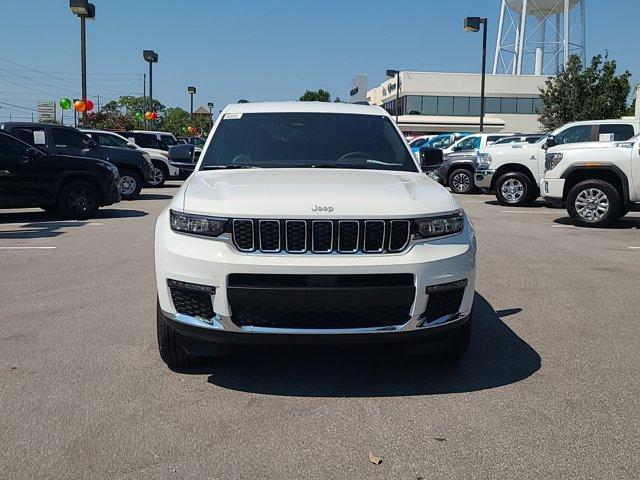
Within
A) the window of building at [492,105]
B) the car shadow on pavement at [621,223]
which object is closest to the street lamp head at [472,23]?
the car shadow on pavement at [621,223]

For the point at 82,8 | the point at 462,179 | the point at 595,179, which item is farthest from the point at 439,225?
the point at 82,8

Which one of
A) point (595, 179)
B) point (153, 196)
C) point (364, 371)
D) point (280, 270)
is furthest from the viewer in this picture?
point (153, 196)

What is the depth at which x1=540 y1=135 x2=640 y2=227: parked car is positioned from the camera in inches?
463

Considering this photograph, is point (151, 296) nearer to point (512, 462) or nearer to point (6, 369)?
point (6, 369)

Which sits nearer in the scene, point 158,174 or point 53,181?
point 53,181

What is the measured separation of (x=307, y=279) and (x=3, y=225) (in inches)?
392

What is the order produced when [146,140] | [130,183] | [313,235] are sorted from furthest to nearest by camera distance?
1. [146,140]
2. [130,183]
3. [313,235]

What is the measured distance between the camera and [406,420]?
12.4ft

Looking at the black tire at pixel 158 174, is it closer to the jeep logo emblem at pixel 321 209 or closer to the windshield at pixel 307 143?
the windshield at pixel 307 143

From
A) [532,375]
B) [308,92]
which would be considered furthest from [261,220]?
[308,92]

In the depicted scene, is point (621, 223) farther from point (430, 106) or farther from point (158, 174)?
point (430, 106)

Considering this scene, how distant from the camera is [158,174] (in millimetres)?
22078

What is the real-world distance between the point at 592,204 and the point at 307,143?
8.44 meters

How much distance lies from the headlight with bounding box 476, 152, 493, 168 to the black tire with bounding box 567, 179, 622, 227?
4.24 metres
